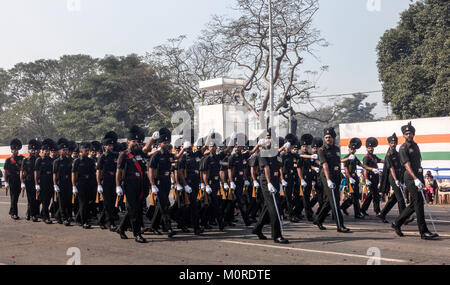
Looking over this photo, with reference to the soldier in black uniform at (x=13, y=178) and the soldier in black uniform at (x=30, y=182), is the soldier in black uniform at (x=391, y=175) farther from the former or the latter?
the soldier in black uniform at (x=13, y=178)

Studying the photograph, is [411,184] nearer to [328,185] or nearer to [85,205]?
[328,185]

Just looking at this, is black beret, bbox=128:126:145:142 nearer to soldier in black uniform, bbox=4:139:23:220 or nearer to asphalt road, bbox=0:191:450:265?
asphalt road, bbox=0:191:450:265

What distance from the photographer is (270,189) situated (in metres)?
10.4

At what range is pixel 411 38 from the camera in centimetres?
3559

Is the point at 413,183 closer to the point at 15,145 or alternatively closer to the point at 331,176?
the point at 331,176

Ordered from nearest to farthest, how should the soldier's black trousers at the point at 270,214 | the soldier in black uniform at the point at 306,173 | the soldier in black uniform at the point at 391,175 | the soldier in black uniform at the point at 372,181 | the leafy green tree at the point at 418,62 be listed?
the soldier's black trousers at the point at 270,214
the soldier in black uniform at the point at 391,175
the soldier in black uniform at the point at 306,173
the soldier in black uniform at the point at 372,181
the leafy green tree at the point at 418,62

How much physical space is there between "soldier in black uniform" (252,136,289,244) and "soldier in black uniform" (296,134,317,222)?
3.41 metres

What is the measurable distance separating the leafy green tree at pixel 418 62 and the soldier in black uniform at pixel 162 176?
23180mm

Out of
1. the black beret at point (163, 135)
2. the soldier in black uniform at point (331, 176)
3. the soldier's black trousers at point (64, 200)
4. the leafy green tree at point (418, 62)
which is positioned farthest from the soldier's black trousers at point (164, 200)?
the leafy green tree at point (418, 62)

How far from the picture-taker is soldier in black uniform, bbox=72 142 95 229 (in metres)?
13.7

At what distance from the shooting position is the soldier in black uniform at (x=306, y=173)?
46.7 feet

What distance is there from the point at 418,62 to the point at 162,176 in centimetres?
2781

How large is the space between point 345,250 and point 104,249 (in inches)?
174
